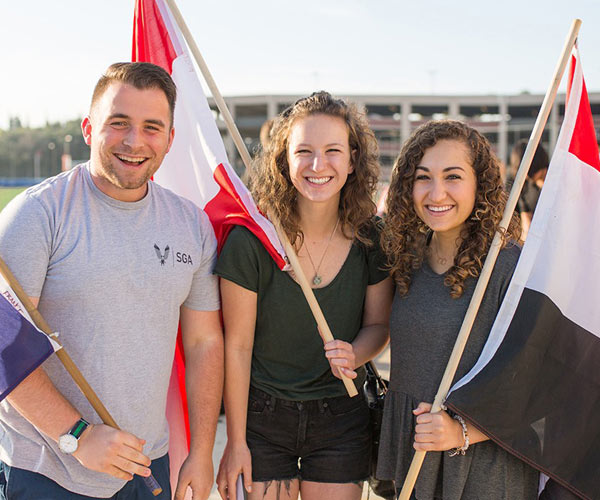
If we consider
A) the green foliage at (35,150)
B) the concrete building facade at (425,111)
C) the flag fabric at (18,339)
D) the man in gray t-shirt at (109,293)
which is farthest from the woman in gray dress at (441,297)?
the green foliage at (35,150)

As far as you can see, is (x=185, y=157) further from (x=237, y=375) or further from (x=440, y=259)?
(x=440, y=259)

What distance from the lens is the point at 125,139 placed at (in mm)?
2377

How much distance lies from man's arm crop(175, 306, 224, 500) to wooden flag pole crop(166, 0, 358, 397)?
0.39m

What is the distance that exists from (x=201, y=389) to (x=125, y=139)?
1.06m

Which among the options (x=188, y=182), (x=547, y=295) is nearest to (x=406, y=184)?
(x=547, y=295)

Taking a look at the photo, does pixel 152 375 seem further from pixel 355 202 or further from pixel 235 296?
pixel 355 202

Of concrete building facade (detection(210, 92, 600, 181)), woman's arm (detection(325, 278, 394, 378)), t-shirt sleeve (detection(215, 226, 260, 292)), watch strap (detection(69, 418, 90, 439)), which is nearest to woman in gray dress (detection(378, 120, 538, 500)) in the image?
woman's arm (detection(325, 278, 394, 378))

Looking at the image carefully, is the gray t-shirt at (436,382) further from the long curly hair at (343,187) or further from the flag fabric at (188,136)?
the flag fabric at (188,136)

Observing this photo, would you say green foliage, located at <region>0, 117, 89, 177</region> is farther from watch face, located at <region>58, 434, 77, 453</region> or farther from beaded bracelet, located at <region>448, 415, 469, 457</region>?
A: beaded bracelet, located at <region>448, 415, 469, 457</region>

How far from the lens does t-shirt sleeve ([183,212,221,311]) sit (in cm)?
262

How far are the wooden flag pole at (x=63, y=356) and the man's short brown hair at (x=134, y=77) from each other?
0.77m

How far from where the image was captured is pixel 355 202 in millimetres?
2955

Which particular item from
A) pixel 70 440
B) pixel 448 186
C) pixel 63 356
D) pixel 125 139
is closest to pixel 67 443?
pixel 70 440

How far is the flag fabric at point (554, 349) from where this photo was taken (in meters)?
2.46
